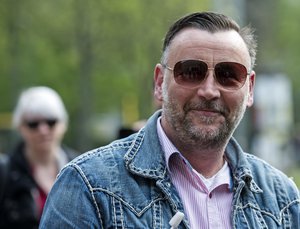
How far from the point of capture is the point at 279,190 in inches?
127

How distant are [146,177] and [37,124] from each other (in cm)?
357

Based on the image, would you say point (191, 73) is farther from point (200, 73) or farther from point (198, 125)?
point (198, 125)

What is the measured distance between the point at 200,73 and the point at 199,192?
0.42 metres

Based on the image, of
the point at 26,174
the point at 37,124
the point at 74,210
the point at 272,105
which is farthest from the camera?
the point at 272,105

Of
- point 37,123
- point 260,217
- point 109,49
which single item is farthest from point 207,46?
point 109,49

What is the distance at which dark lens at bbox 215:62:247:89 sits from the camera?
3.05 m

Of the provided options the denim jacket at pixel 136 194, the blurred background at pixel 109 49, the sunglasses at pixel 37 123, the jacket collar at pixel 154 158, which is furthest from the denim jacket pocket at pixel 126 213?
the blurred background at pixel 109 49

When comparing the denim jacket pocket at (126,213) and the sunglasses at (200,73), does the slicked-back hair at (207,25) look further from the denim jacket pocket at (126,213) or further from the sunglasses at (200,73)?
the denim jacket pocket at (126,213)

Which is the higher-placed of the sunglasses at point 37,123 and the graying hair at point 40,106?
the graying hair at point 40,106

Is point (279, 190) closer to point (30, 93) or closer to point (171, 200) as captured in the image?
point (171, 200)

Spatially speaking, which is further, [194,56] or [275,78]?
[275,78]

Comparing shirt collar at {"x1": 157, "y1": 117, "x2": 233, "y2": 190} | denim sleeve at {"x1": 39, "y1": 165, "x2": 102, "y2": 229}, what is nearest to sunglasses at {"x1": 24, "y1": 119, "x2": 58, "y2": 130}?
shirt collar at {"x1": 157, "y1": 117, "x2": 233, "y2": 190}

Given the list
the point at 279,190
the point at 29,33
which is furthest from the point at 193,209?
the point at 29,33

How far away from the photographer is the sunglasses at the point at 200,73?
9.94 feet
